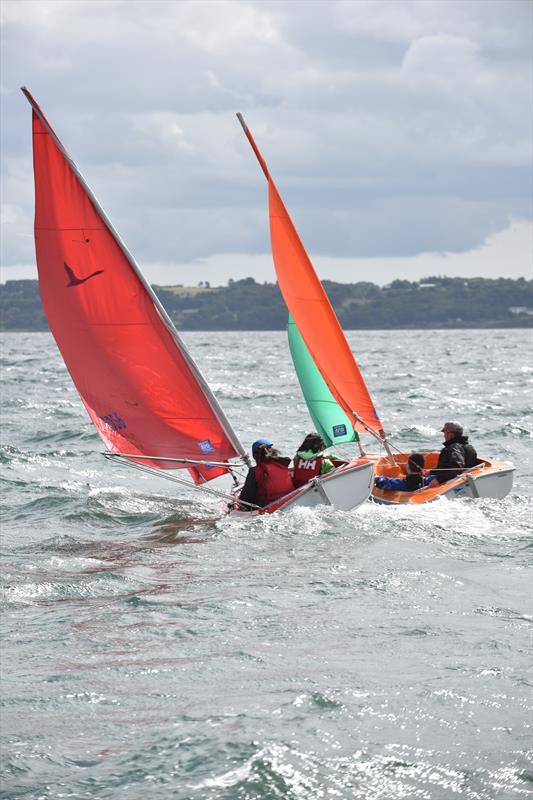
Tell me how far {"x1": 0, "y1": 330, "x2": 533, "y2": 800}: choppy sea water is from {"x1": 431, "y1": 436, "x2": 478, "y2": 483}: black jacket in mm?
892

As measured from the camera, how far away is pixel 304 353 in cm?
2089

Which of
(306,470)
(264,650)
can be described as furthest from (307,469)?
(264,650)

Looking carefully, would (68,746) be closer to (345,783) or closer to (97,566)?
(345,783)

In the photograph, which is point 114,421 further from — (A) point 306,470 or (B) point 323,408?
(B) point 323,408

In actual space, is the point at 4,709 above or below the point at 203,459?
below

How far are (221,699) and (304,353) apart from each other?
12483mm

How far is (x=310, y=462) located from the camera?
54.5 ft

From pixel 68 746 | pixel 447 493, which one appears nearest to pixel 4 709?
pixel 68 746

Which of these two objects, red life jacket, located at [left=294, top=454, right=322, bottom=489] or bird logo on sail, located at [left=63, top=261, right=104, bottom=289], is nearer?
bird logo on sail, located at [left=63, top=261, right=104, bottom=289]

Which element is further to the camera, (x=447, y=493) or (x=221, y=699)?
(x=447, y=493)

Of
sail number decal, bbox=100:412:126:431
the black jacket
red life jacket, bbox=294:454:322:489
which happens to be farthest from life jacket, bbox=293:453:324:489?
sail number decal, bbox=100:412:126:431

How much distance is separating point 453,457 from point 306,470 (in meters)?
2.59

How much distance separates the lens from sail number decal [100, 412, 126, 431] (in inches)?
661

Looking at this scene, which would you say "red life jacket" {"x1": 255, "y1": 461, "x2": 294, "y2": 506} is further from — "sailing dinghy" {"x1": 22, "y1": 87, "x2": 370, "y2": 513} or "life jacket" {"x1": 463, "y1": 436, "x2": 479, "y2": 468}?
"life jacket" {"x1": 463, "y1": 436, "x2": 479, "y2": 468}
